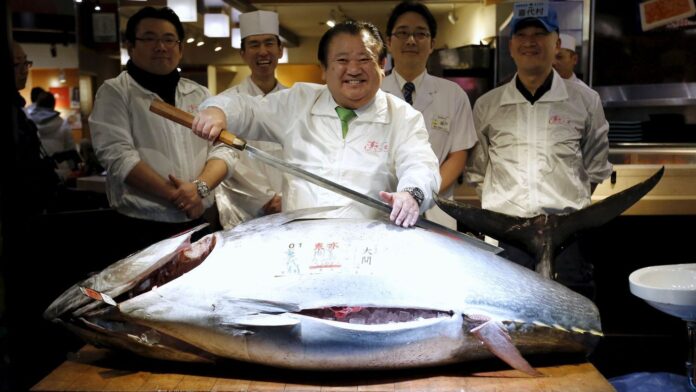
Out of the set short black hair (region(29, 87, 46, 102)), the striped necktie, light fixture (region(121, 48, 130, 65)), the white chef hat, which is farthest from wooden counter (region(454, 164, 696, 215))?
short black hair (region(29, 87, 46, 102))

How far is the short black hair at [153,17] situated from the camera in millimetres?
2680

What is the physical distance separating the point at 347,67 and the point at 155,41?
2.48 feet

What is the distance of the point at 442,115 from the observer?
10.4 feet

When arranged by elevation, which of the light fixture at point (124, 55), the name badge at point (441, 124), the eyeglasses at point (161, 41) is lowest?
the name badge at point (441, 124)

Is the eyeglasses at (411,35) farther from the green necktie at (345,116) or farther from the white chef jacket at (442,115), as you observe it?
the green necktie at (345,116)

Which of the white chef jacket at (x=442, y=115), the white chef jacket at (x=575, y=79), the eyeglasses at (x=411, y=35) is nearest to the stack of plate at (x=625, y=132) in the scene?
the white chef jacket at (x=575, y=79)

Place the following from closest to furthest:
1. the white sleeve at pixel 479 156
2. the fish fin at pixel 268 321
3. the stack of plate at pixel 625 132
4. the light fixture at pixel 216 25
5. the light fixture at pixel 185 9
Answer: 1. the fish fin at pixel 268 321
2. the light fixture at pixel 185 9
3. the light fixture at pixel 216 25
4. the white sleeve at pixel 479 156
5. the stack of plate at pixel 625 132

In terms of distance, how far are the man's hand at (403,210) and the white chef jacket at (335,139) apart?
0.72ft

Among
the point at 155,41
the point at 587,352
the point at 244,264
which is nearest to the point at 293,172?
the point at 244,264

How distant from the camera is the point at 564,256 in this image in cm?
313

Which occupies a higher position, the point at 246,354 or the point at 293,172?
the point at 293,172

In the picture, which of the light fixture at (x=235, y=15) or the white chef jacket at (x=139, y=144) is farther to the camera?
the light fixture at (x=235, y=15)

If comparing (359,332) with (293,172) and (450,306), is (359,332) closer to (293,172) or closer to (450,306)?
(450,306)

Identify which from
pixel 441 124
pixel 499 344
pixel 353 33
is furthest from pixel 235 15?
pixel 499 344
